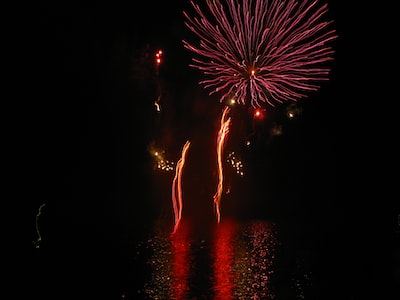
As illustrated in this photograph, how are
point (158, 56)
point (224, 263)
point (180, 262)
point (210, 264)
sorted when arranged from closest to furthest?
point (210, 264), point (224, 263), point (180, 262), point (158, 56)

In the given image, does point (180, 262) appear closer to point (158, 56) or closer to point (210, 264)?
point (210, 264)

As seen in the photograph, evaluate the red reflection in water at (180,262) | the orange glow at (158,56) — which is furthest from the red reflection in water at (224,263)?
the orange glow at (158,56)

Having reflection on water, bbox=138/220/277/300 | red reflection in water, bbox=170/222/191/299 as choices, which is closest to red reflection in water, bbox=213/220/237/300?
reflection on water, bbox=138/220/277/300

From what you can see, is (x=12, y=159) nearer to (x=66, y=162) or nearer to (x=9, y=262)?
(x=66, y=162)

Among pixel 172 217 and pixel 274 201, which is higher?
pixel 274 201

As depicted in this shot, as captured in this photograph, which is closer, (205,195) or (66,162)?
(66,162)

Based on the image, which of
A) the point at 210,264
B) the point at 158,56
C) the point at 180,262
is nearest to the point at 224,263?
the point at 210,264

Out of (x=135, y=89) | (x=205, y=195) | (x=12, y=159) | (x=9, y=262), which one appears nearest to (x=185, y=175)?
(x=205, y=195)

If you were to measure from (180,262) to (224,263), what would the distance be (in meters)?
0.93

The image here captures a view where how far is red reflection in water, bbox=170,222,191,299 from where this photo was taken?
411 inches

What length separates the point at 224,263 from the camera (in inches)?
525

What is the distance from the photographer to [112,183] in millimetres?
31359

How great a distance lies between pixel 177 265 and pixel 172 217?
13.7m

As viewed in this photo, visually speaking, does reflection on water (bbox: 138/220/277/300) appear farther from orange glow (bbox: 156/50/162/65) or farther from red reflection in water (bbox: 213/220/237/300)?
orange glow (bbox: 156/50/162/65)
